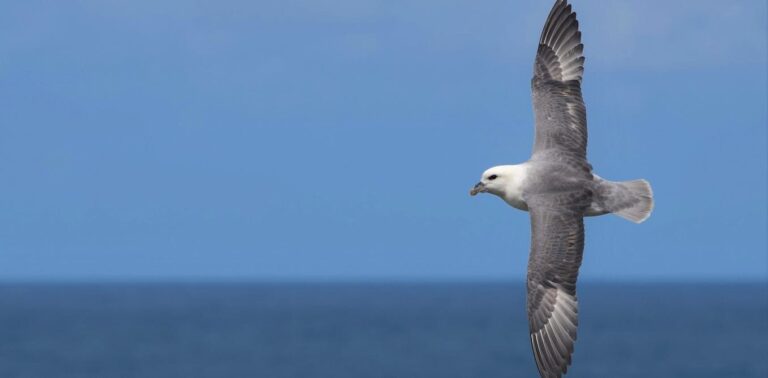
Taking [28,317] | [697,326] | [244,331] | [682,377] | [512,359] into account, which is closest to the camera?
[682,377]

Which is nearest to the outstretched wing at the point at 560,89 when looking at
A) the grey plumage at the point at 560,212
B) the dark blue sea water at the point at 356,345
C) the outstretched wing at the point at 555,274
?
the grey plumage at the point at 560,212

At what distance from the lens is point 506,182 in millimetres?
15828

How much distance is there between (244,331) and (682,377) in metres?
60.2

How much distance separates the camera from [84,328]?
159 metres

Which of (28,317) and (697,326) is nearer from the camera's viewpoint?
(697,326)

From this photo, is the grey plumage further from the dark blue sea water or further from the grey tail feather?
the dark blue sea water

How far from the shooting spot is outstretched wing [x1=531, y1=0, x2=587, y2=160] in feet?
54.5

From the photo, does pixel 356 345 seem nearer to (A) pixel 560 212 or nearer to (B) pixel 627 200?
(B) pixel 627 200

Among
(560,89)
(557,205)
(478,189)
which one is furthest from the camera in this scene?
(560,89)

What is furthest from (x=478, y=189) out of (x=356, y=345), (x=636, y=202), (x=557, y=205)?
(x=356, y=345)

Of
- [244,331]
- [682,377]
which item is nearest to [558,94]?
[682,377]

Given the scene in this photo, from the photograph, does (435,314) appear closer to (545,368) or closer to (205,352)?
(205,352)

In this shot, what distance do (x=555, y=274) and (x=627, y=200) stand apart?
1.44 meters

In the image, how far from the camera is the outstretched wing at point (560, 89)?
54.5 ft
